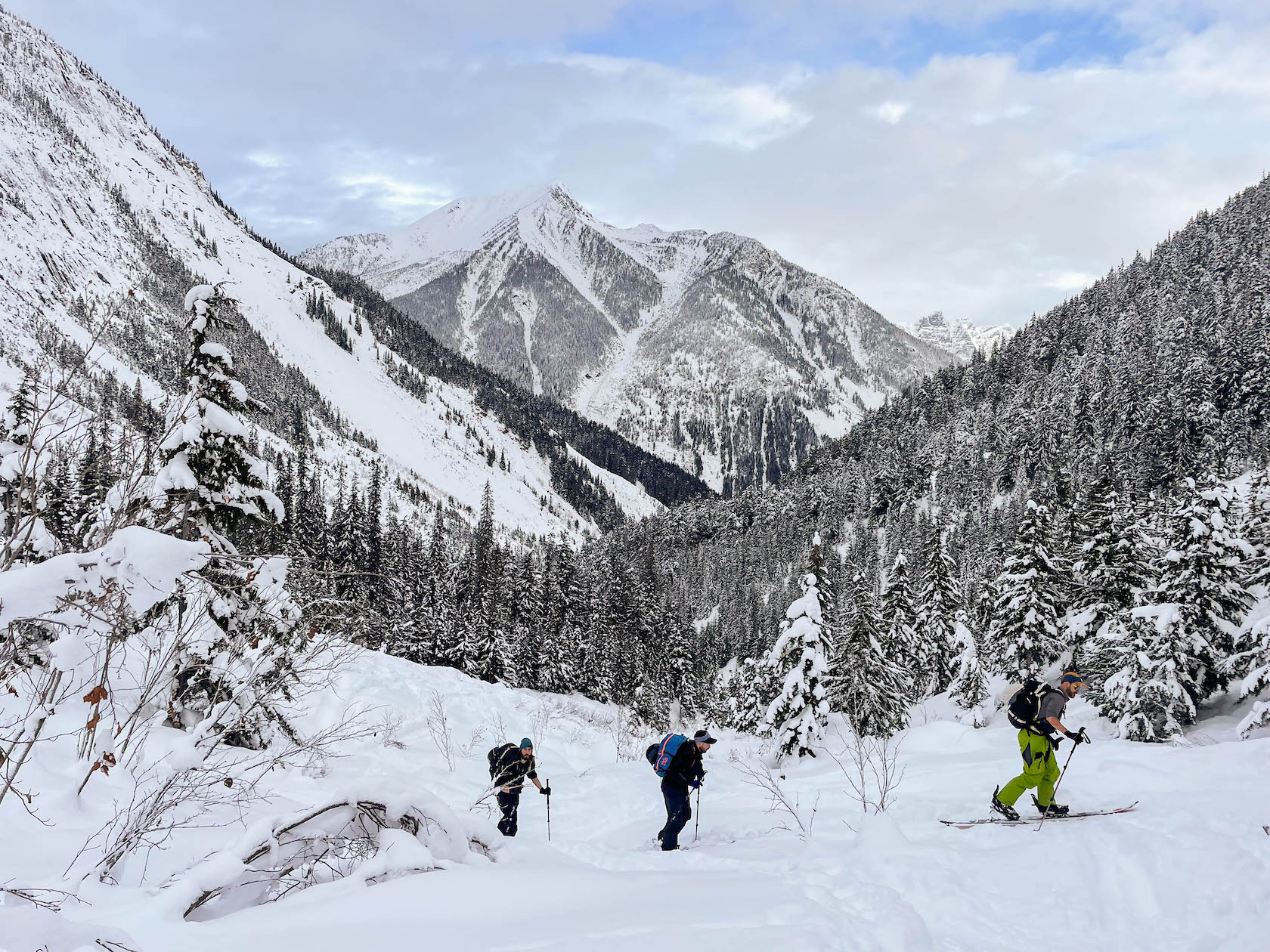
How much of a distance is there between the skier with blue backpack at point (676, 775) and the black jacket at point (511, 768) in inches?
75.2

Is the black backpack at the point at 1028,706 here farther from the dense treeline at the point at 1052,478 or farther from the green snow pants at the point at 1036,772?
the dense treeline at the point at 1052,478

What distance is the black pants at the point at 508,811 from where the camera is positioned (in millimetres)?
8883

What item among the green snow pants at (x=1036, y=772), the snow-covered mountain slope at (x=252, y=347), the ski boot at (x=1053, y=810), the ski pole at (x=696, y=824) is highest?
the snow-covered mountain slope at (x=252, y=347)

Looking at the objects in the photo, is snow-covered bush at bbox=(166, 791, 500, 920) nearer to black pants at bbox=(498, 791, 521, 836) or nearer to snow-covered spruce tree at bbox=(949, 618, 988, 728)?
black pants at bbox=(498, 791, 521, 836)

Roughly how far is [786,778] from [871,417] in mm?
136123

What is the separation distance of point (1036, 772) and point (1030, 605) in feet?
68.4

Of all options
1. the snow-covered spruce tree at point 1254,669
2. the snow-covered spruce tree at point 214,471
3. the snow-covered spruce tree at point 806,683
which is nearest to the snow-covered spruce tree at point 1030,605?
the snow-covered spruce tree at point 1254,669

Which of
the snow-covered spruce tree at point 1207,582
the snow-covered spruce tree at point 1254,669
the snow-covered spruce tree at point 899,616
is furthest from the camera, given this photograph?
the snow-covered spruce tree at point 899,616

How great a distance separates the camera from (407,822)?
202 inches

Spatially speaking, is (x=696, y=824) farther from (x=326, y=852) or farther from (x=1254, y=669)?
(x=1254, y=669)

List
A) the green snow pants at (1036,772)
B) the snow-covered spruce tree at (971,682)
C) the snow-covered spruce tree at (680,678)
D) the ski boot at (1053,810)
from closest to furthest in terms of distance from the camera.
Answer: the ski boot at (1053,810), the green snow pants at (1036,772), the snow-covered spruce tree at (971,682), the snow-covered spruce tree at (680,678)

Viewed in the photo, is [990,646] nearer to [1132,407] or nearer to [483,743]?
[483,743]

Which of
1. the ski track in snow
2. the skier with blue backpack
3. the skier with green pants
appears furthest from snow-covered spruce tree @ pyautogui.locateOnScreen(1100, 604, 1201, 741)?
the skier with blue backpack

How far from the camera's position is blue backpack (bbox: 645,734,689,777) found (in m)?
8.28
